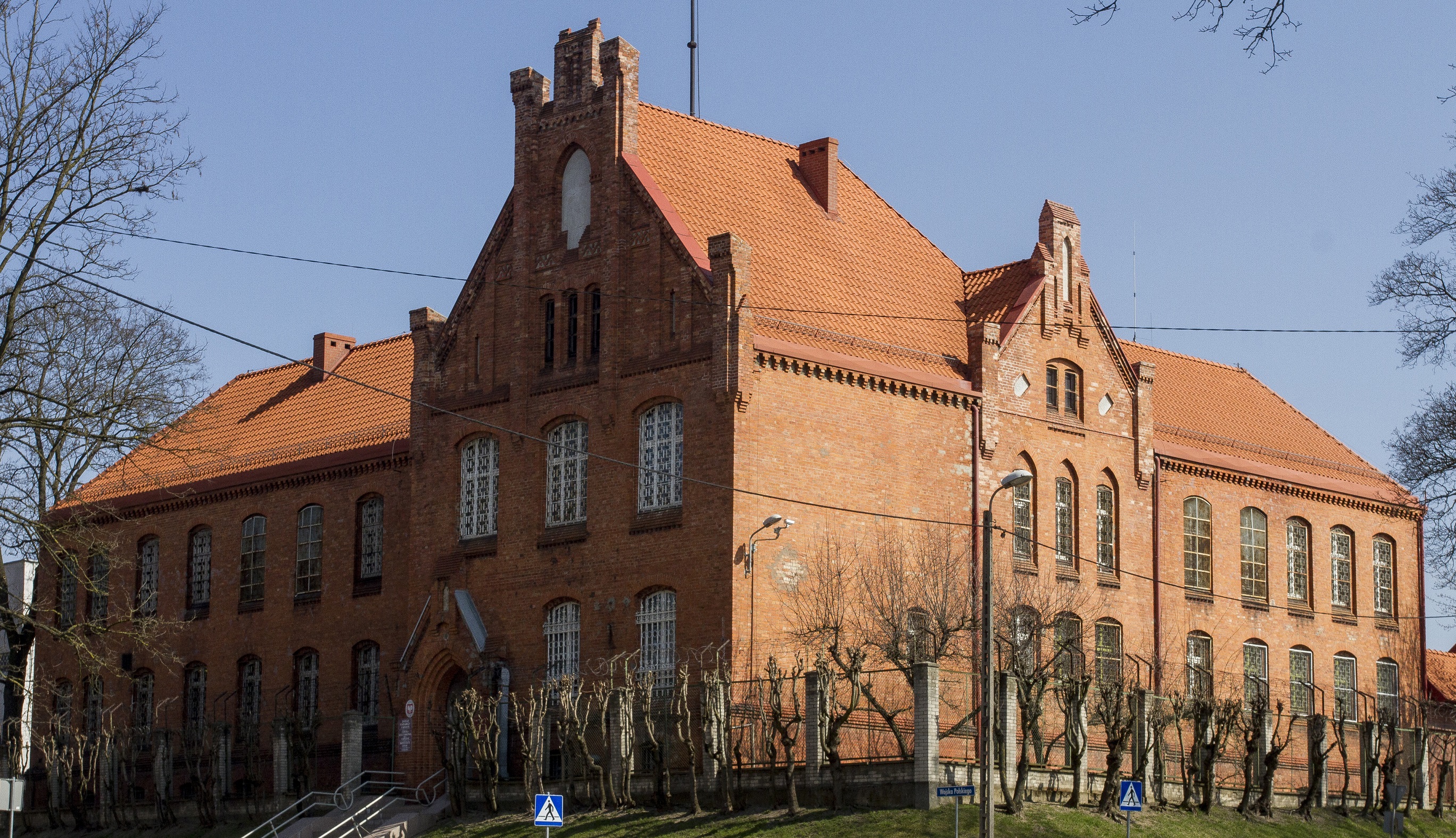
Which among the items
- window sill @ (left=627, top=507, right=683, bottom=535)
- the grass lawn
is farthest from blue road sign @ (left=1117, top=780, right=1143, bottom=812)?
window sill @ (left=627, top=507, right=683, bottom=535)

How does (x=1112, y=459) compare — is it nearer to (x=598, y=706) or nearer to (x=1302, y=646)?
(x=1302, y=646)

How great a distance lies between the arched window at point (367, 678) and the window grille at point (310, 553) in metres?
2.27

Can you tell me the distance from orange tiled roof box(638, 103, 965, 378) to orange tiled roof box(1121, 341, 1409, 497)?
7127 mm

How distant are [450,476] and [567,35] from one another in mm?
9232

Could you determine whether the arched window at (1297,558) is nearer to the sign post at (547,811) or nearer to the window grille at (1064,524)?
Answer: the window grille at (1064,524)

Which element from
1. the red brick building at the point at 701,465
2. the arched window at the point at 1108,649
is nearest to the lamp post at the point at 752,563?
the red brick building at the point at 701,465

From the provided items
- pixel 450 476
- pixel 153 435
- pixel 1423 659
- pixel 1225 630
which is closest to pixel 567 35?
pixel 450 476

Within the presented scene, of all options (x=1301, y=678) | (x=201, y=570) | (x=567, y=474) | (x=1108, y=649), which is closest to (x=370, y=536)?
(x=201, y=570)

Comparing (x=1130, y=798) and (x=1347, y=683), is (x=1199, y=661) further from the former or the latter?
(x=1130, y=798)

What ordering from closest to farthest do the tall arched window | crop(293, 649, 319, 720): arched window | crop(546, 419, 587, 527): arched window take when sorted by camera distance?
crop(546, 419, 587, 527): arched window < the tall arched window < crop(293, 649, 319, 720): arched window

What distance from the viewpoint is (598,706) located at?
1444 inches

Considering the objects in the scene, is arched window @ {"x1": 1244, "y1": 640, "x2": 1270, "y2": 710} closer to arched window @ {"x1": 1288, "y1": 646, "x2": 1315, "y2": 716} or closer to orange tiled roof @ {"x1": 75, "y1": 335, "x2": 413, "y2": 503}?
arched window @ {"x1": 1288, "y1": 646, "x2": 1315, "y2": 716}

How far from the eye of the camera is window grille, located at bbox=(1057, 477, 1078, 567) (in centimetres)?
4159

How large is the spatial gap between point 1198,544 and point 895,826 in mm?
16504
